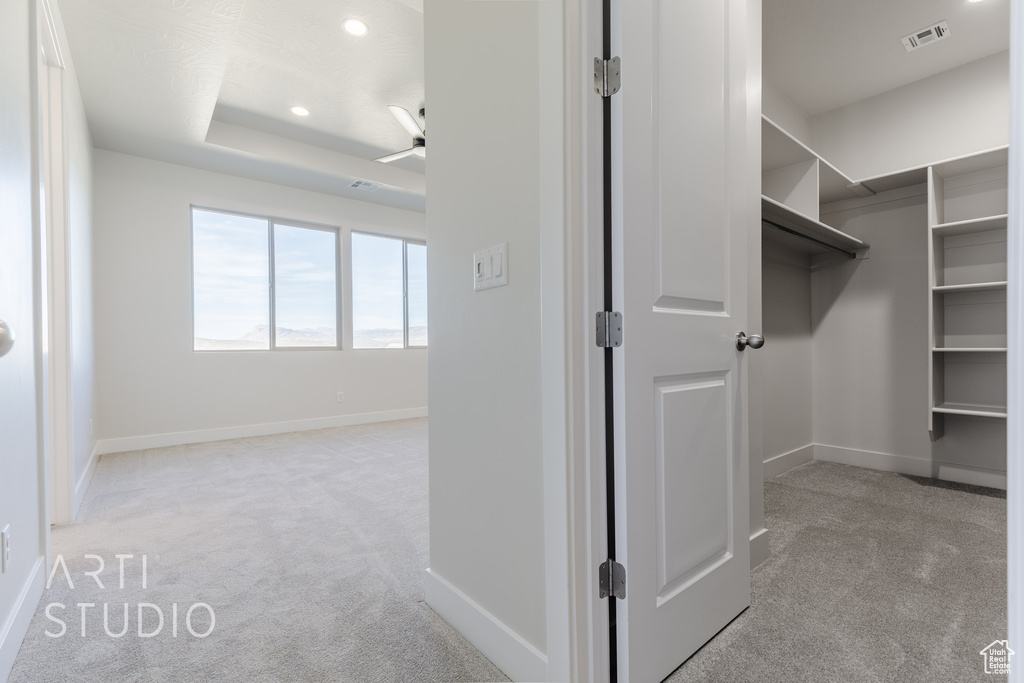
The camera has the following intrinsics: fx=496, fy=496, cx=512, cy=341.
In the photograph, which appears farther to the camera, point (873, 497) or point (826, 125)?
point (826, 125)

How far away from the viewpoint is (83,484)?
307 cm

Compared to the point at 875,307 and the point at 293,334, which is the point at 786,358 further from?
the point at 293,334

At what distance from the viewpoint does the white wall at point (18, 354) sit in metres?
1.44

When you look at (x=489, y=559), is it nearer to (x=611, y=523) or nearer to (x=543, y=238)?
(x=611, y=523)

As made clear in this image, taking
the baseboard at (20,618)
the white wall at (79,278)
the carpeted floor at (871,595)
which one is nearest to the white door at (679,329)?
the carpeted floor at (871,595)

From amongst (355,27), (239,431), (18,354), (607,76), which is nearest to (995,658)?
(607,76)

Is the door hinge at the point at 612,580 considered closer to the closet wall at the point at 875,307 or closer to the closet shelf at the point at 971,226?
the closet wall at the point at 875,307

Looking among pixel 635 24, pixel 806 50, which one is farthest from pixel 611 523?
pixel 806 50

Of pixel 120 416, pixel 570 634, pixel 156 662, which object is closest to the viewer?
pixel 570 634

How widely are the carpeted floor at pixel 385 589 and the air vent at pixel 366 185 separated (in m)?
3.30

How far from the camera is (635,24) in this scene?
1.25 meters

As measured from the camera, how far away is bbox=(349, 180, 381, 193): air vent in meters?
5.25

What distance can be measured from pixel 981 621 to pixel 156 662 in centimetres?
253

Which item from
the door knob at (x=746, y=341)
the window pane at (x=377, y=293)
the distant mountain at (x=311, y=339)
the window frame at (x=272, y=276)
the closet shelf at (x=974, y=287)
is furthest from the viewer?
the window pane at (x=377, y=293)
